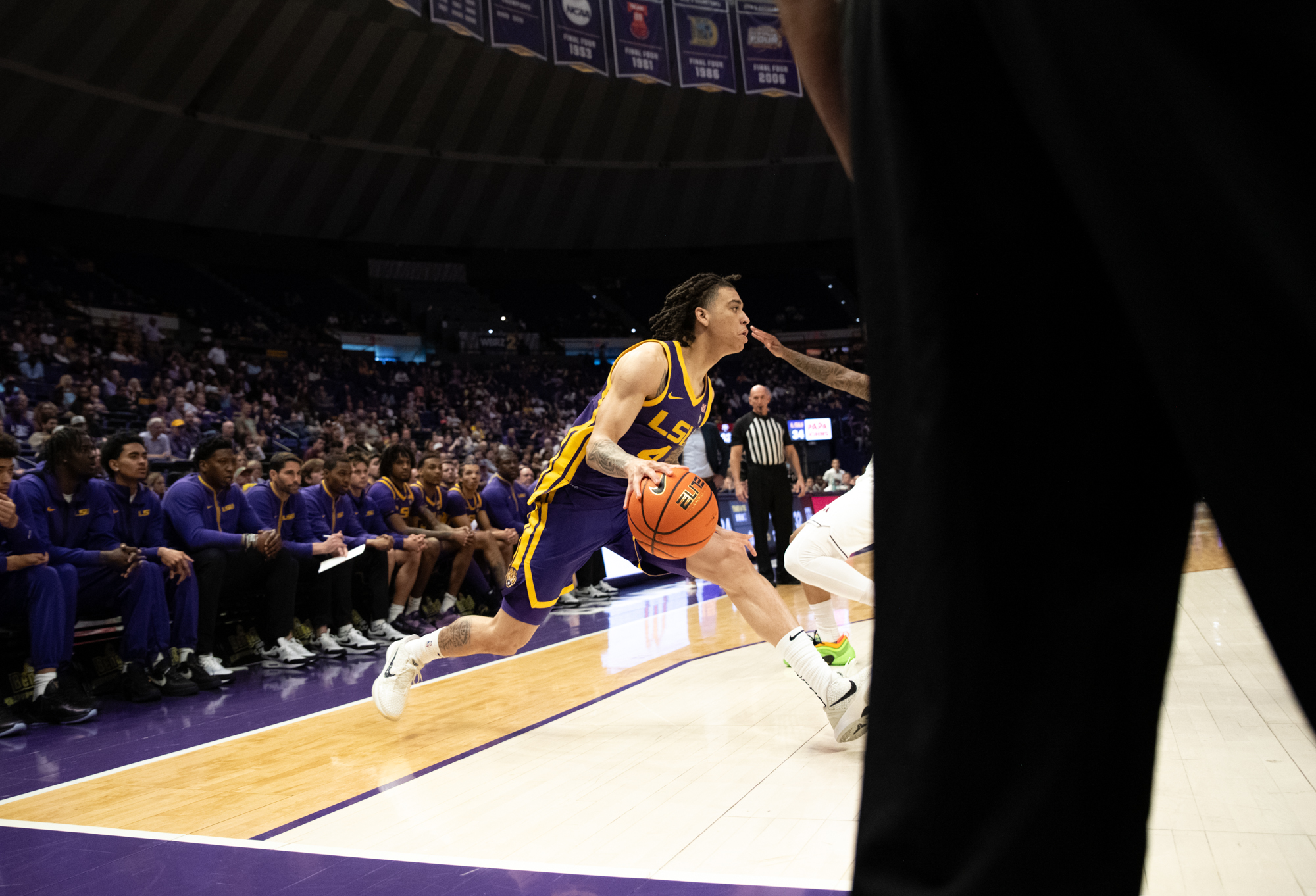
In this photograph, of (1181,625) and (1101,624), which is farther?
(1181,625)

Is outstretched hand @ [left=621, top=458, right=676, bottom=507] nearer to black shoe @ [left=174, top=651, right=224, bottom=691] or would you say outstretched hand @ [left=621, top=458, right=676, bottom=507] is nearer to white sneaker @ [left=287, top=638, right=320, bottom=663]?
black shoe @ [left=174, top=651, right=224, bottom=691]

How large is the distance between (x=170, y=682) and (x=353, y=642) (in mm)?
1511

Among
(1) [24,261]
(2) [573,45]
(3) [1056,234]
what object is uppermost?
(2) [573,45]

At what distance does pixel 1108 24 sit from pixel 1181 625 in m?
6.03

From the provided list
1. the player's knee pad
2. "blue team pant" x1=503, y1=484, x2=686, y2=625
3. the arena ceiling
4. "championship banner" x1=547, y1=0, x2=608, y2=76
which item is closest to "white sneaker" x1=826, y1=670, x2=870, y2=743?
"blue team pant" x1=503, y1=484, x2=686, y2=625

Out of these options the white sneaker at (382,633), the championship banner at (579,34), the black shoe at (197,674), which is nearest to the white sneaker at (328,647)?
the white sneaker at (382,633)

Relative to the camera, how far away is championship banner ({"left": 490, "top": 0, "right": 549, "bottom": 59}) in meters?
16.0

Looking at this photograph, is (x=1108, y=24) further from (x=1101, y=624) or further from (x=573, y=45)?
(x=573, y=45)

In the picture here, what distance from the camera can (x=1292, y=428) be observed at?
483 mm

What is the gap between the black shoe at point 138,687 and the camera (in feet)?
→ 16.7

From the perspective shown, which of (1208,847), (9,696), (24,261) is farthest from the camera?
(24,261)

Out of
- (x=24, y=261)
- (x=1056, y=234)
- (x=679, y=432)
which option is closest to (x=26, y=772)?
(x=679, y=432)

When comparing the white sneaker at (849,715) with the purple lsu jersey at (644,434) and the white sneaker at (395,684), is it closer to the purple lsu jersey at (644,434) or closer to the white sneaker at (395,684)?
the purple lsu jersey at (644,434)

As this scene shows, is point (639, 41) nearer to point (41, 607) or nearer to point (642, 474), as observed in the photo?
point (41, 607)
